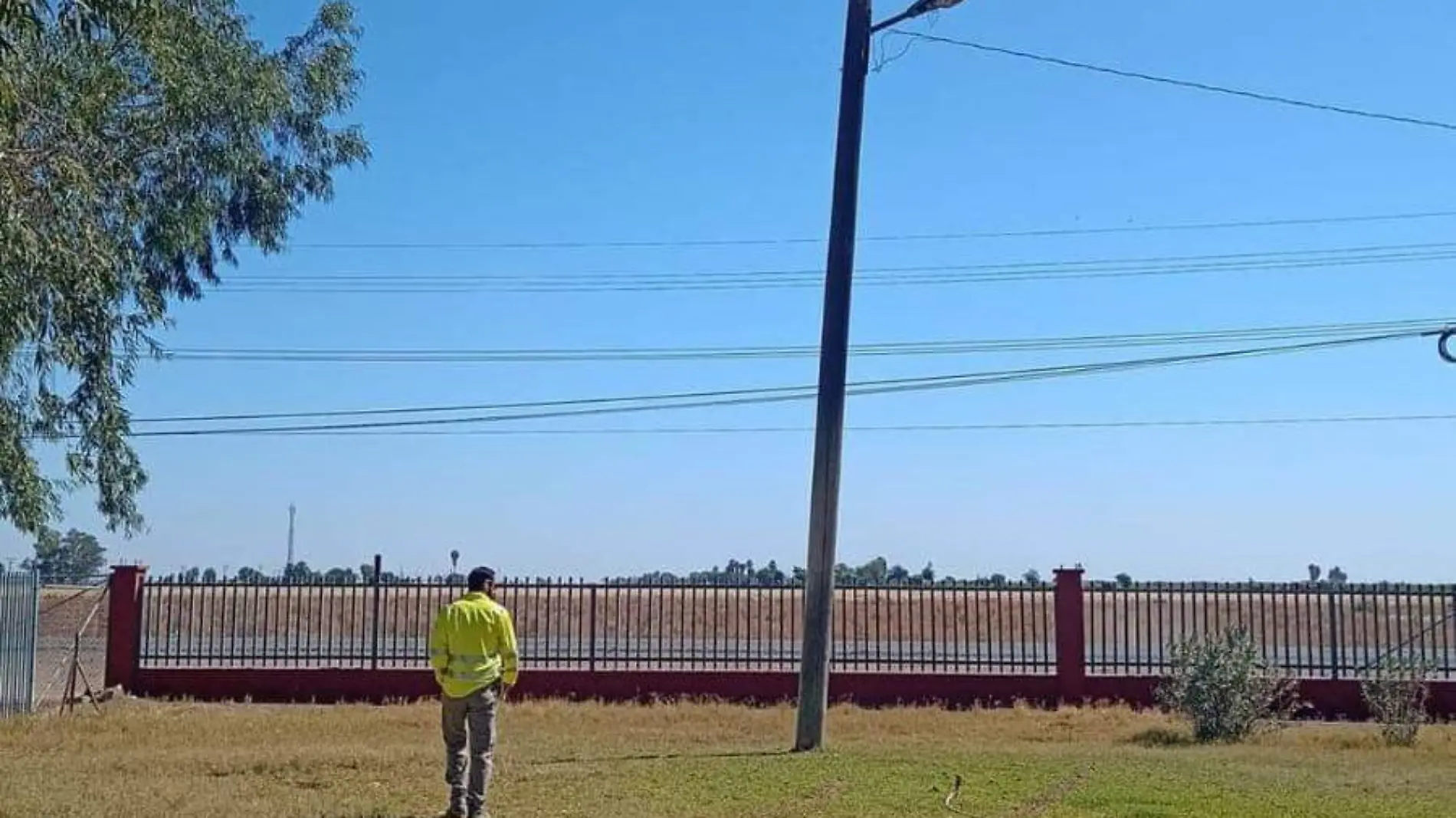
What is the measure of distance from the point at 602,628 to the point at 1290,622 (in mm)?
9238

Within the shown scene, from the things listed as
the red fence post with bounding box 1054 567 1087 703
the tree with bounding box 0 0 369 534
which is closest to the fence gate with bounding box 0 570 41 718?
the tree with bounding box 0 0 369 534

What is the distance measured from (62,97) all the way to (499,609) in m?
4.24

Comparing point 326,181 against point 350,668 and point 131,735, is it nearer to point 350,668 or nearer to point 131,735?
point 131,735

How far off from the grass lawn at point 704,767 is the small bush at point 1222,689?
36cm

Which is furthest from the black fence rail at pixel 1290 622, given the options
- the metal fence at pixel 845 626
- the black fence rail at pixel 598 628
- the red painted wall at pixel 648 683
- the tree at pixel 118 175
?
the tree at pixel 118 175

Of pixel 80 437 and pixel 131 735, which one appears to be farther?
pixel 131 735

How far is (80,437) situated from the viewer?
11117mm

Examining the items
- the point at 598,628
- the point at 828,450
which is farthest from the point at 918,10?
the point at 598,628

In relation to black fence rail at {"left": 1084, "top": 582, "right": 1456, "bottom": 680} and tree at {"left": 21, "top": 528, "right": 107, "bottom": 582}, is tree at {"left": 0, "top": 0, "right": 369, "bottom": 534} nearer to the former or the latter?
tree at {"left": 21, "top": 528, "right": 107, "bottom": 582}

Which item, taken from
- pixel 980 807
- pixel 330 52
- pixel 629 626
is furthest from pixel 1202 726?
pixel 330 52

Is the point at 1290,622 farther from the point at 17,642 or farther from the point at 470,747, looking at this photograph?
the point at 17,642

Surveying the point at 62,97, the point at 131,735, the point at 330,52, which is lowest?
the point at 131,735

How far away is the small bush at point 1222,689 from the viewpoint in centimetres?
1622

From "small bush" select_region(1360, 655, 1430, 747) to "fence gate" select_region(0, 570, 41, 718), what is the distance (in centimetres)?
1555
